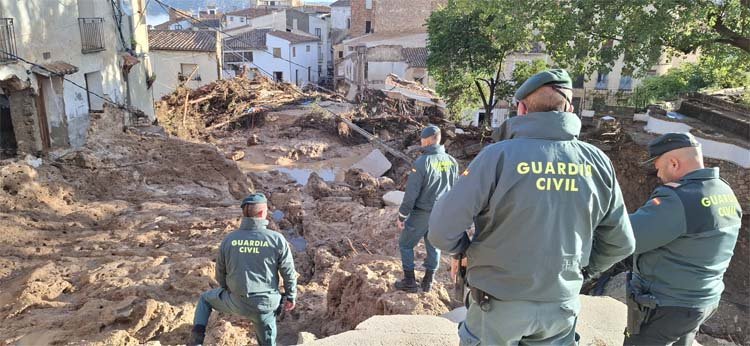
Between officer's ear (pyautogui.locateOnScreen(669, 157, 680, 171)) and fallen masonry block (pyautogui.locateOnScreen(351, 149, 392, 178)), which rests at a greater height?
officer's ear (pyautogui.locateOnScreen(669, 157, 680, 171))

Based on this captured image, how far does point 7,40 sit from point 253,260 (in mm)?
8716

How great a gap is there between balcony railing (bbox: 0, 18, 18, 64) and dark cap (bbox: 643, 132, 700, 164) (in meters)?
10.9

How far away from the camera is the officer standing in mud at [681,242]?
289 centimetres

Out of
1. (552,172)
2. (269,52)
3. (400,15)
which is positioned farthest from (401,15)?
(552,172)

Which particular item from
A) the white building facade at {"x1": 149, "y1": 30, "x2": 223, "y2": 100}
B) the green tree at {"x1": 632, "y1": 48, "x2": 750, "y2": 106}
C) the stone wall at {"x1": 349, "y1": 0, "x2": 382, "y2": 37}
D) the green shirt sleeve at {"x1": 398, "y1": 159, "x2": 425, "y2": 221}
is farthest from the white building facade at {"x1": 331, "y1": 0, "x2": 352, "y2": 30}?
the green shirt sleeve at {"x1": 398, "y1": 159, "x2": 425, "y2": 221}

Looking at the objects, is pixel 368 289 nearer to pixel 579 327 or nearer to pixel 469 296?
pixel 579 327

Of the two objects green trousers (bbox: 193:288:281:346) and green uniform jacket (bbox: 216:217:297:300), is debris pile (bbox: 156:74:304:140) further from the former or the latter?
green uniform jacket (bbox: 216:217:297:300)

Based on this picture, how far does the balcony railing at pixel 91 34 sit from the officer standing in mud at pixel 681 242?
1392 cm

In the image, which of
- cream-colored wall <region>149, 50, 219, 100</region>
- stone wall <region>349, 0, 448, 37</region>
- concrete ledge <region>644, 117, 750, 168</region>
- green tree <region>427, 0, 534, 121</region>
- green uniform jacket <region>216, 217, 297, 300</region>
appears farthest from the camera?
stone wall <region>349, 0, 448, 37</region>

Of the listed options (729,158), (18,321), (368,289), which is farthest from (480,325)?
(729,158)

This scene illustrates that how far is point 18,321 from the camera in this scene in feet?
17.8

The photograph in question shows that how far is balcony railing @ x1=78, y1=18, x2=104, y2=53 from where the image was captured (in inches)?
518

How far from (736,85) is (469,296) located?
20.4m

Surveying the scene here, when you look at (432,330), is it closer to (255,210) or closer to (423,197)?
(423,197)
